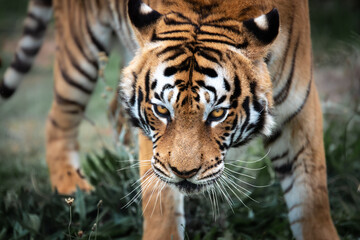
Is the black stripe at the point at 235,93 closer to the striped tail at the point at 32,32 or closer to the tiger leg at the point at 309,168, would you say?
the tiger leg at the point at 309,168

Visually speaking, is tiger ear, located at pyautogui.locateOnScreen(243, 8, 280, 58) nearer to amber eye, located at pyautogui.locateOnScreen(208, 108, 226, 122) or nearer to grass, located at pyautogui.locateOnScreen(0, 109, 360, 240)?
amber eye, located at pyautogui.locateOnScreen(208, 108, 226, 122)

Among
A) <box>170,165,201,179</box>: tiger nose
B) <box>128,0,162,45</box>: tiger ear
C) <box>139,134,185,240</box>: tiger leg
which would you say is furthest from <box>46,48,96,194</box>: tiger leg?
<box>170,165,201,179</box>: tiger nose

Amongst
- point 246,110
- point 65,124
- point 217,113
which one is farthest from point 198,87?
point 65,124

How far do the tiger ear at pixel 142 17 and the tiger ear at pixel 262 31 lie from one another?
1.58 ft

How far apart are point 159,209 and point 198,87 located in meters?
0.94

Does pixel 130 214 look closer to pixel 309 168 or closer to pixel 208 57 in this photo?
pixel 309 168

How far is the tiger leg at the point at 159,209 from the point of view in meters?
2.91

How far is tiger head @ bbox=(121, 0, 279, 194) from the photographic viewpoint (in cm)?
233

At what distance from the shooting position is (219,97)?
7.68ft

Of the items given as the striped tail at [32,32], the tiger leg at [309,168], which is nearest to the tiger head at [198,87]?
the tiger leg at [309,168]

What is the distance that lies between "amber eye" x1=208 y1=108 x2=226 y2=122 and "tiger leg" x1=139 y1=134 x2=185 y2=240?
642mm

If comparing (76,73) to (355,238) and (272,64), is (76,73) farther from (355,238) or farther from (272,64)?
(355,238)

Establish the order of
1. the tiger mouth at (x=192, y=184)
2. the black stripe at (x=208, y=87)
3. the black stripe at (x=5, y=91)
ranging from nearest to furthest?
1. the black stripe at (x=208, y=87)
2. the tiger mouth at (x=192, y=184)
3. the black stripe at (x=5, y=91)

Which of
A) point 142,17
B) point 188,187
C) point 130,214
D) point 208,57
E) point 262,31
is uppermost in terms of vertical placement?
point 142,17
